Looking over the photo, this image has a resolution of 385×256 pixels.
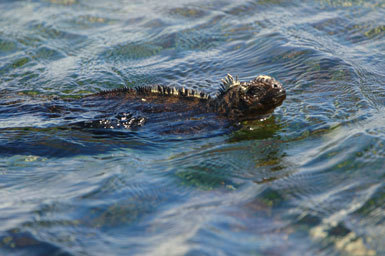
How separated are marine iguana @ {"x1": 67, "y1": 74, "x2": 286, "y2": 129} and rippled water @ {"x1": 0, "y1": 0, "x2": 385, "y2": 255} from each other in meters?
0.21

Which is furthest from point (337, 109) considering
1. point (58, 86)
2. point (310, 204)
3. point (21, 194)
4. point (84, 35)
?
point (84, 35)

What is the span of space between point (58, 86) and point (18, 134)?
7.75 feet

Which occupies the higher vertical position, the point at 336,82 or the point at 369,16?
the point at 369,16

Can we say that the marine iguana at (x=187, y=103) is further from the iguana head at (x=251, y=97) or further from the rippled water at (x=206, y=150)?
the rippled water at (x=206, y=150)

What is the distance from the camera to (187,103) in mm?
6891

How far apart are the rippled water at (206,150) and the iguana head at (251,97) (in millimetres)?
194

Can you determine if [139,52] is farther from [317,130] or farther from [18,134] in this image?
[317,130]

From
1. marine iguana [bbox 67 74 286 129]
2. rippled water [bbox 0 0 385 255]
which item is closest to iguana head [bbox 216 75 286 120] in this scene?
marine iguana [bbox 67 74 286 129]

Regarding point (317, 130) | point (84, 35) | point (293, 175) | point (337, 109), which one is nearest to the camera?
point (293, 175)

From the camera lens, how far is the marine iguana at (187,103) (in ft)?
21.1

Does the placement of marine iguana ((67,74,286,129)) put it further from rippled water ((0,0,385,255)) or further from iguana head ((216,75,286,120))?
rippled water ((0,0,385,255))

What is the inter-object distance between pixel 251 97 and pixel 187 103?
944 millimetres

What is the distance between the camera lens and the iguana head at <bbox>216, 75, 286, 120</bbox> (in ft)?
20.9

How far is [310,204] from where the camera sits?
4.53 m
